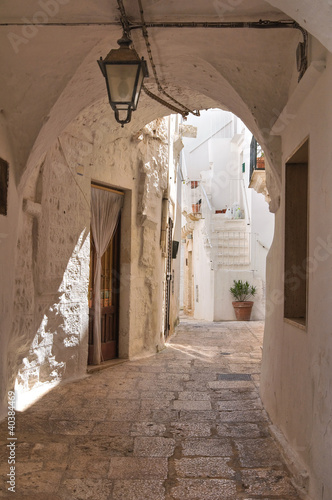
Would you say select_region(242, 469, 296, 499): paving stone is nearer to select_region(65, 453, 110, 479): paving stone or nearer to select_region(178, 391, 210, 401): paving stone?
select_region(65, 453, 110, 479): paving stone

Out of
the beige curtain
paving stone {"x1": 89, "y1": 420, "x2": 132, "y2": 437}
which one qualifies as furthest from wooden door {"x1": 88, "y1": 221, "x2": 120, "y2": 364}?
paving stone {"x1": 89, "y1": 420, "x2": 132, "y2": 437}

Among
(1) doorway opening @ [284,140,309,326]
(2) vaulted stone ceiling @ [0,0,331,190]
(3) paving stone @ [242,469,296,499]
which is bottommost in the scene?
(3) paving stone @ [242,469,296,499]

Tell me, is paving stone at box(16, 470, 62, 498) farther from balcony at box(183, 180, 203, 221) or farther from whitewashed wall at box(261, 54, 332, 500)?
balcony at box(183, 180, 203, 221)

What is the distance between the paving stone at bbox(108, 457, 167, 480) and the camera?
3172 millimetres

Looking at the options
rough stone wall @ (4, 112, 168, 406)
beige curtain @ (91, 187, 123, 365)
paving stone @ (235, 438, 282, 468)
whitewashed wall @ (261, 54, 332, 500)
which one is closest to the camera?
whitewashed wall @ (261, 54, 332, 500)

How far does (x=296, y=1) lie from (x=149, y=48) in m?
2.38

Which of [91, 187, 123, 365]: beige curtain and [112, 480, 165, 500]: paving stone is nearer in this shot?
[112, 480, 165, 500]: paving stone

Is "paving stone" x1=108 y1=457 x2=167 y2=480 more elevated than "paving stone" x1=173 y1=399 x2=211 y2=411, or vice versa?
"paving stone" x1=108 y1=457 x2=167 y2=480

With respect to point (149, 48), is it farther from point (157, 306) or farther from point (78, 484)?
point (157, 306)

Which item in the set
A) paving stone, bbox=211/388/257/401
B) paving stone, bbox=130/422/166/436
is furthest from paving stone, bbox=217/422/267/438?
paving stone, bbox=211/388/257/401

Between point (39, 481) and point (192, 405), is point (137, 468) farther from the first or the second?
point (192, 405)

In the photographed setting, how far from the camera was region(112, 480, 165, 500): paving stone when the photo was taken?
2879mm

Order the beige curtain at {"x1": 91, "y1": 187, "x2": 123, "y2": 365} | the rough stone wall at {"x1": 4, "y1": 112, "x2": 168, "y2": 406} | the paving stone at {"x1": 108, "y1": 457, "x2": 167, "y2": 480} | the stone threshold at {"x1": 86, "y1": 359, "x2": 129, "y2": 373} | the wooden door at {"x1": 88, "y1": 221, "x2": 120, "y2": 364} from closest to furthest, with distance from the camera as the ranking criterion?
the paving stone at {"x1": 108, "y1": 457, "x2": 167, "y2": 480}
the rough stone wall at {"x1": 4, "y1": 112, "x2": 168, "y2": 406}
the stone threshold at {"x1": 86, "y1": 359, "x2": 129, "y2": 373}
the beige curtain at {"x1": 91, "y1": 187, "x2": 123, "y2": 365}
the wooden door at {"x1": 88, "y1": 221, "x2": 120, "y2": 364}

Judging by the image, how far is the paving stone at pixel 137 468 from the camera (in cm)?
317
